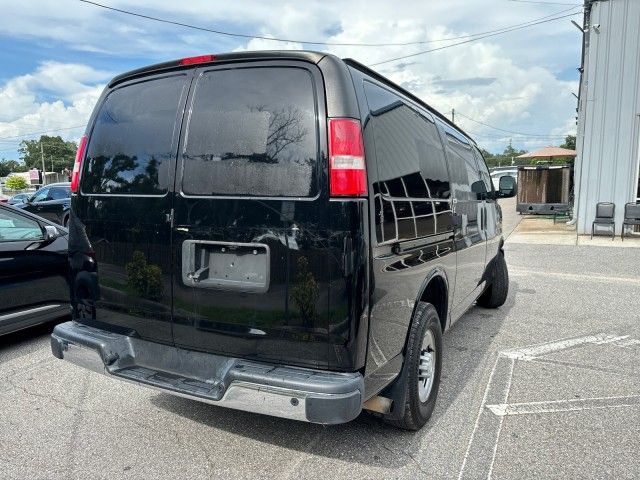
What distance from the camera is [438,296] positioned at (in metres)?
3.57

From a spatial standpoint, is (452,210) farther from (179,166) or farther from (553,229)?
(553,229)

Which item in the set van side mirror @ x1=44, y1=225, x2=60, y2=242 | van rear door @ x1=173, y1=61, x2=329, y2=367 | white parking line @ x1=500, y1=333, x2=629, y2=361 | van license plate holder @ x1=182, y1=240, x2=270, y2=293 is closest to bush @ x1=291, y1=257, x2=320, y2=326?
van rear door @ x1=173, y1=61, x2=329, y2=367

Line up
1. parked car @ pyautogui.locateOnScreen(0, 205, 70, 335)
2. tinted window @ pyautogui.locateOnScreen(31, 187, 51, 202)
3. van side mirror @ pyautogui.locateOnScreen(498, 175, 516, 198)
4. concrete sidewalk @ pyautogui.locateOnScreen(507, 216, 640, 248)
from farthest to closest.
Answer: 1. tinted window @ pyautogui.locateOnScreen(31, 187, 51, 202)
2. concrete sidewalk @ pyautogui.locateOnScreen(507, 216, 640, 248)
3. van side mirror @ pyautogui.locateOnScreen(498, 175, 516, 198)
4. parked car @ pyautogui.locateOnScreen(0, 205, 70, 335)

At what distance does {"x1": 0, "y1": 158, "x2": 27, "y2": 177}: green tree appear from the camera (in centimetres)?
12614

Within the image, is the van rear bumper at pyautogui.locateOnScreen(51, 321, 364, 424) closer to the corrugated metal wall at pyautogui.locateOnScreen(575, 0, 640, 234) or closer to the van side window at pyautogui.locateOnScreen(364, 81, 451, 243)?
the van side window at pyautogui.locateOnScreen(364, 81, 451, 243)

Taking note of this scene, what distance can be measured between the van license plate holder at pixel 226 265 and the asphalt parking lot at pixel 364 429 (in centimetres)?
102

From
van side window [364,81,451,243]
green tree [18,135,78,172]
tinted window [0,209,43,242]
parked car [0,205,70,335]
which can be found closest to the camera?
van side window [364,81,451,243]

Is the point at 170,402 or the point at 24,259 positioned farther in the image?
the point at 24,259

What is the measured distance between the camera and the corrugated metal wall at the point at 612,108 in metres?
11.9

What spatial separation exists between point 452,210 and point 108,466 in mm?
2731

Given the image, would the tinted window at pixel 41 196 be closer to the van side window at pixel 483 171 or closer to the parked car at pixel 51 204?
the parked car at pixel 51 204

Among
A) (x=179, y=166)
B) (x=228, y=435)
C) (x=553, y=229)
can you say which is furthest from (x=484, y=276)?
(x=553, y=229)

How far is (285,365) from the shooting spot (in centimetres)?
240

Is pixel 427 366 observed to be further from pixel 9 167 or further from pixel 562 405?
pixel 9 167
